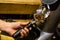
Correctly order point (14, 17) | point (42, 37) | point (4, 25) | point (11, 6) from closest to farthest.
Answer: point (42, 37), point (4, 25), point (11, 6), point (14, 17)

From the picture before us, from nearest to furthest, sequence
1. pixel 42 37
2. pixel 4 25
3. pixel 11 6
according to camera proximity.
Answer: pixel 42 37 < pixel 4 25 < pixel 11 6

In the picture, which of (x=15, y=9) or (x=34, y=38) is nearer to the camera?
(x=34, y=38)

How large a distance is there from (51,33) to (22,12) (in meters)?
0.86

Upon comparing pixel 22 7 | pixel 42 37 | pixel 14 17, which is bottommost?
pixel 14 17

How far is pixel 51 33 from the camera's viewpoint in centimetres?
56

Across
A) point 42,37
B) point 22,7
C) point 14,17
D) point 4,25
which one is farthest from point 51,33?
point 14,17

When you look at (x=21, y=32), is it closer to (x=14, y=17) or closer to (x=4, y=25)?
(x=4, y=25)

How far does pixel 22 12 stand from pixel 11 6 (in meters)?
0.11

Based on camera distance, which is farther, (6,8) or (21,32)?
(6,8)

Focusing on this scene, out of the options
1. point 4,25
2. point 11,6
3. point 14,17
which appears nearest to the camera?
point 4,25

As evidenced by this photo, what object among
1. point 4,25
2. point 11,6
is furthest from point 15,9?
point 4,25

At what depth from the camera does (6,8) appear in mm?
1379

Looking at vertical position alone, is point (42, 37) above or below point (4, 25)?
above

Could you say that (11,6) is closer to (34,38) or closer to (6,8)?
(6,8)
